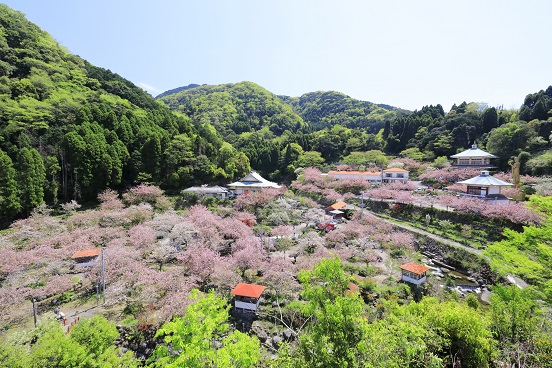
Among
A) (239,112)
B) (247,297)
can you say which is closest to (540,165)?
(247,297)

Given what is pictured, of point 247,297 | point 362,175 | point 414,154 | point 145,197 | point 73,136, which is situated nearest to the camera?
point 247,297

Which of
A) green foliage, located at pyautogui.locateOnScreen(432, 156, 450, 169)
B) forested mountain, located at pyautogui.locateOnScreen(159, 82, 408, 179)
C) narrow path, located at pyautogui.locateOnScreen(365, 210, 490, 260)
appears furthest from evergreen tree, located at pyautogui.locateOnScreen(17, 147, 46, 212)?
green foliage, located at pyautogui.locateOnScreen(432, 156, 450, 169)

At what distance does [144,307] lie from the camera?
38.4 feet

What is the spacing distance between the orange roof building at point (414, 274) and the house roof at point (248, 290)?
30.8ft

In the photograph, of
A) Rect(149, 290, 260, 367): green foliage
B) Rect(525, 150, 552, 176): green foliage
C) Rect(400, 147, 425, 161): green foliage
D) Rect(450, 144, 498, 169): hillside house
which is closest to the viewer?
Rect(149, 290, 260, 367): green foliage

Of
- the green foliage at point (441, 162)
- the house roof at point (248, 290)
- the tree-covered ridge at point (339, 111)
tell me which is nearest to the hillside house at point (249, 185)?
the house roof at point (248, 290)

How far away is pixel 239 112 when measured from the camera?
79438mm

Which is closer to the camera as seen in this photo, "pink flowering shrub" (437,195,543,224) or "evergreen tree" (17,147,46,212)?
"pink flowering shrub" (437,195,543,224)

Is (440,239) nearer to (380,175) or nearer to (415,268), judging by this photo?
(415,268)

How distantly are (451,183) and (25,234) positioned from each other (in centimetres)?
4210

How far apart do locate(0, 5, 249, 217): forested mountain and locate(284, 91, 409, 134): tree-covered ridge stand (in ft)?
163

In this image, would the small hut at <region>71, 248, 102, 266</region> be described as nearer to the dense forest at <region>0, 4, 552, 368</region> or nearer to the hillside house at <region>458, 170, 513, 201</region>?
the dense forest at <region>0, 4, 552, 368</region>

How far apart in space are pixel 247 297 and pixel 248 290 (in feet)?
1.15

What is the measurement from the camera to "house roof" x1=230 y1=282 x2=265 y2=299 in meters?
12.6
